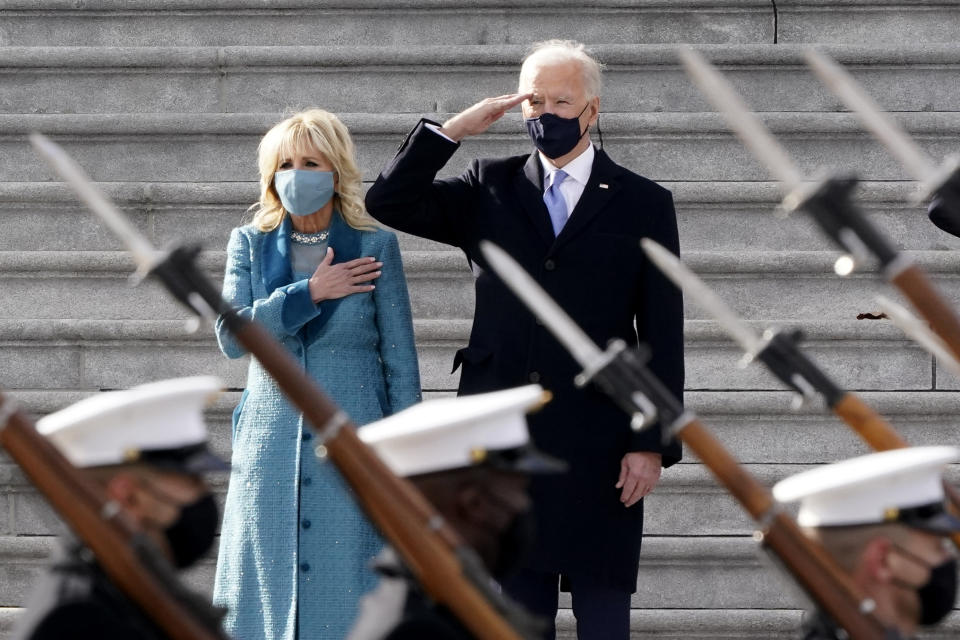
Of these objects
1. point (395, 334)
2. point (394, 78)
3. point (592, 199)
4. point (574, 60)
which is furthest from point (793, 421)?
point (394, 78)

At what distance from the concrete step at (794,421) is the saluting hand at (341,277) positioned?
4.17ft

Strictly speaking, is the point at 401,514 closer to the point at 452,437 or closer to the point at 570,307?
the point at 452,437

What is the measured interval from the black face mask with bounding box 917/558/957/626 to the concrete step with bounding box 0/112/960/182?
3.78m

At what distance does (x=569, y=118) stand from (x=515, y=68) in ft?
6.11

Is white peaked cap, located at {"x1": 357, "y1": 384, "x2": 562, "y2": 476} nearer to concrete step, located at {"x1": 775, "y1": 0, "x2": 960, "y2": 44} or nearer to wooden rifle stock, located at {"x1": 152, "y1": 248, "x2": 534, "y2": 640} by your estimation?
wooden rifle stock, located at {"x1": 152, "y1": 248, "x2": 534, "y2": 640}

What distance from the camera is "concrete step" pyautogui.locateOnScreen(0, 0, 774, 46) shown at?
656cm

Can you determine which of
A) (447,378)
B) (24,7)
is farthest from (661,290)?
(24,7)

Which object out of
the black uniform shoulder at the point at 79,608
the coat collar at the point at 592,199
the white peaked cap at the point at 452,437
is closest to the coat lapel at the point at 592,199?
the coat collar at the point at 592,199

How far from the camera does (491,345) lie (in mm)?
4621

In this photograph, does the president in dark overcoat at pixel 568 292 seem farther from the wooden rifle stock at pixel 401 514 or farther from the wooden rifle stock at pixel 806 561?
the wooden rifle stock at pixel 401 514

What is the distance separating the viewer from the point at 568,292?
15.0 ft

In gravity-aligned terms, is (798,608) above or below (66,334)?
below

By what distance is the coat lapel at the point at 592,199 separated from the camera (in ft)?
15.1

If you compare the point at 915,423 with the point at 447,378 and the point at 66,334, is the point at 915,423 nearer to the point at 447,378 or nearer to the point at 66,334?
the point at 447,378
